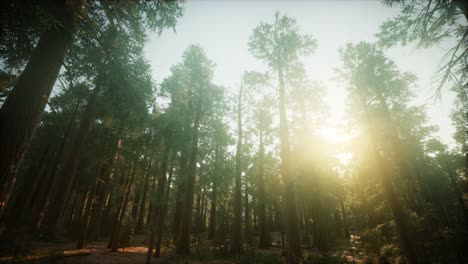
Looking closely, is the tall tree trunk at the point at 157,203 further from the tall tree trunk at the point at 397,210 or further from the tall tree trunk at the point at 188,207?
the tall tree trunk at the point at 397,210

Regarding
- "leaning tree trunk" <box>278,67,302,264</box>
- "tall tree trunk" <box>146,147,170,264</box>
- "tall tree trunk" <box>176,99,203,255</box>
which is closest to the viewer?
"leaning tree trunk" <box>278,67,302,264</box>

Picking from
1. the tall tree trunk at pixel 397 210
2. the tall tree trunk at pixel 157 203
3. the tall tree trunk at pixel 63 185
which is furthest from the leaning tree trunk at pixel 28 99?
the tall tree trunk at pixel 397 210

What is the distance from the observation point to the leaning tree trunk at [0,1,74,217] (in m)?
3.80

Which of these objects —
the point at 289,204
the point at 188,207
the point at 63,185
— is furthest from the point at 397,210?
the point at 63,185

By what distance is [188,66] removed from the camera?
56.7 feet

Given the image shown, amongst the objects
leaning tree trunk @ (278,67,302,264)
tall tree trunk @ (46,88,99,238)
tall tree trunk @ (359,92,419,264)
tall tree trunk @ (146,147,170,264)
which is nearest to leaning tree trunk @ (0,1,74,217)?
tall tree trunk @ (146,147,170,264)

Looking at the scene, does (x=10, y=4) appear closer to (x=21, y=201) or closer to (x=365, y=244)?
(x=365, y=244)

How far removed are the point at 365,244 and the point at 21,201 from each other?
28.3 metres

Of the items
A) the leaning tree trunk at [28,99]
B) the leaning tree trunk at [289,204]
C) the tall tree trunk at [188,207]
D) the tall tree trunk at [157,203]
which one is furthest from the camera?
the tall tree trunk at [188,207]

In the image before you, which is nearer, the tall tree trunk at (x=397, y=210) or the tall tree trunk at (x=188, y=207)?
the tall tree trunk at (x=397, y=210)

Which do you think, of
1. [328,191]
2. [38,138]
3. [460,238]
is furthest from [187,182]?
[38,138]

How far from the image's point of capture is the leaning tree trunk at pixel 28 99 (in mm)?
3803

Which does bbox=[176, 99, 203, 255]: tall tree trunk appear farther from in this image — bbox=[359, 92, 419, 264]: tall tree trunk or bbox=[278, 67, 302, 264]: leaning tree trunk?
bbox=[359, 92, 419, 264]: tall tree trunk

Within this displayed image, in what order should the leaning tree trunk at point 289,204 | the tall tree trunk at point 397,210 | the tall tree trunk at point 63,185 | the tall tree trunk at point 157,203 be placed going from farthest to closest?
the tall tree trunk at point 63,185 < the tall tree trunk at point 157,203 < the tall tree trunk at point 397,210 < the leaning tree trunk at point 289,204
